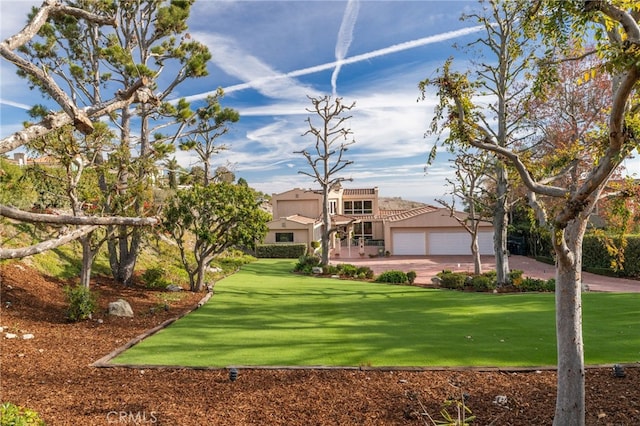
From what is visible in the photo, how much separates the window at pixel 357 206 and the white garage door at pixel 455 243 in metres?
13.5

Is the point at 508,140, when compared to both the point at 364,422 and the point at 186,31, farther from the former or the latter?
the point at 364,422

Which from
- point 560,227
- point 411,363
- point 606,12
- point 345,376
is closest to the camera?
point 606,12

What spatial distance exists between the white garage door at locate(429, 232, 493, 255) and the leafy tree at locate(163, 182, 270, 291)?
61.3 ft

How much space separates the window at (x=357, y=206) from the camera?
4334 centimetres

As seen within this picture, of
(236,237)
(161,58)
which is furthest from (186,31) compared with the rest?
(236,237)

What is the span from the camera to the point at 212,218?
15180 mm

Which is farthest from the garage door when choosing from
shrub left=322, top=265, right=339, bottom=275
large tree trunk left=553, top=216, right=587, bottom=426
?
large tree trunk left=553, top=216, right=587, bottom=426

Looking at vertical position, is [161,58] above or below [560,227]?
above

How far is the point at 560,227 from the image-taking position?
3744 millimetres

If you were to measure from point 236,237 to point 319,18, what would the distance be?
26.4 ft

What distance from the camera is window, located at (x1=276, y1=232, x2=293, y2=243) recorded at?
33.6 metres

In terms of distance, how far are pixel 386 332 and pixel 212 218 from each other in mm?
8866

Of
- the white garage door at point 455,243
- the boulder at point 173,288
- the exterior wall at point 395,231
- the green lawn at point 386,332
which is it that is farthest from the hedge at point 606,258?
the boulder at point 173,288

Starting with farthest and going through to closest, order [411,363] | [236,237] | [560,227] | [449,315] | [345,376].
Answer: [236,237] → [449,315] → [411,363] → [345,376] → [560,227]
